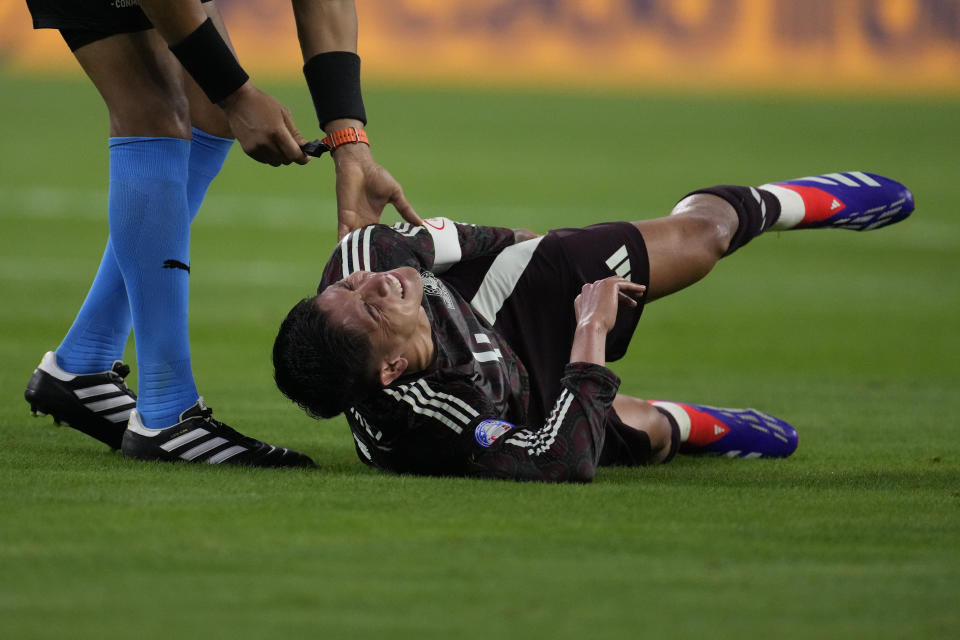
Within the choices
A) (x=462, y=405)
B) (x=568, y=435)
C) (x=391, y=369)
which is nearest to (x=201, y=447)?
(x=391, y=369)

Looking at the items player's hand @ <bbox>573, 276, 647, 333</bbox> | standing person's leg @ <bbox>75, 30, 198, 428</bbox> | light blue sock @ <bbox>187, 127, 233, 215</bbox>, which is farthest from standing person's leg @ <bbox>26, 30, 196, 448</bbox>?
player's hand @ <bbox>573, 276, 647, 333</bbox>

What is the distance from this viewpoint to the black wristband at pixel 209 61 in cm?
321

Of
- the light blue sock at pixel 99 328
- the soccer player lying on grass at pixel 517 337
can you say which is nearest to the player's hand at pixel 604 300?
the soccer player lying on grass at pixel 517 337

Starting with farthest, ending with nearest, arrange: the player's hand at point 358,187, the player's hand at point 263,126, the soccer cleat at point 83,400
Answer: the soccer cleat at point 83,400
the player's hand at point 358,187
the player's hand at point 263,126

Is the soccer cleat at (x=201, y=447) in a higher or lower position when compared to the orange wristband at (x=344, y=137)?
lower

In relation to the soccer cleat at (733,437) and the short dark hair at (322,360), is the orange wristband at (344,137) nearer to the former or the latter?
the short dark hair at (322,360)

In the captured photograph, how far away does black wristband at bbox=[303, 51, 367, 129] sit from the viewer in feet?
11.7

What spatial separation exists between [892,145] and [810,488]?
679 inches

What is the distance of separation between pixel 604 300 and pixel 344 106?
2.68 ft

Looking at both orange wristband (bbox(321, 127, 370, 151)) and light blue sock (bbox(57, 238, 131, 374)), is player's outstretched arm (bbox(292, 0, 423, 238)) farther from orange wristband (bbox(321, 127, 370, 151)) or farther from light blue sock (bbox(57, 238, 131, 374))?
light blue sock (bbox(57, 238, 131, 374))

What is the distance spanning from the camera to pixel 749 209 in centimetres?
379

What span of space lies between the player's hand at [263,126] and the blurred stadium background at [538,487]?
0.73m

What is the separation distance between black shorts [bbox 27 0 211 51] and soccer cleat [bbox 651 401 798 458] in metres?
1.67

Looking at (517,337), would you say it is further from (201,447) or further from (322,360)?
(201,447)
